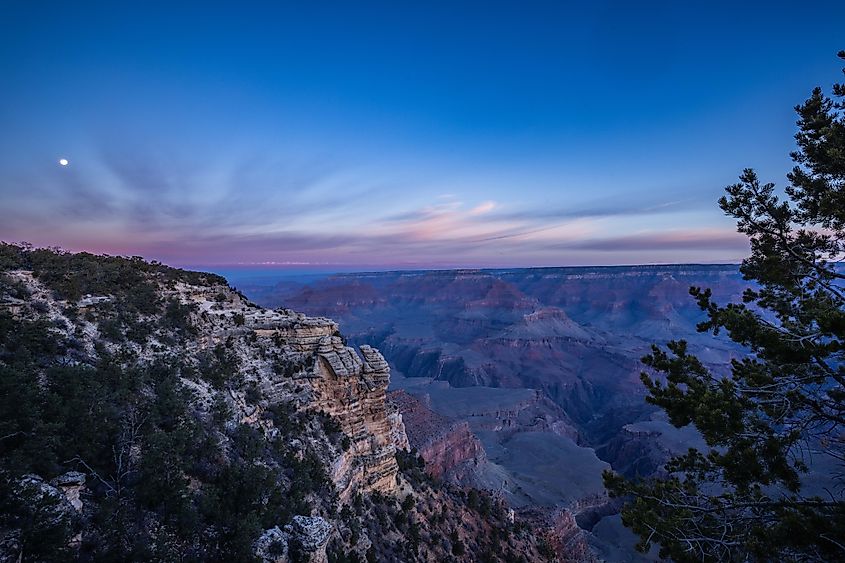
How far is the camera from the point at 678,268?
173750 millimetres

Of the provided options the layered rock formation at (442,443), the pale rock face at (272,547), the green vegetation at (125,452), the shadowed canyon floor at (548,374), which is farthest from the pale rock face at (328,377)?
the shadowed canyon floor at (548,374)

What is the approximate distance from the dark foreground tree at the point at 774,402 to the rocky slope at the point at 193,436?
8503 mm

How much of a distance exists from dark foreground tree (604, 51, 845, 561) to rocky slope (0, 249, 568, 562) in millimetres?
8503

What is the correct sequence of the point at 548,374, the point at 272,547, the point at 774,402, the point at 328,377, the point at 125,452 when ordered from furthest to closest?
the point at 548,374, the point at 328,377, the point at 125,452, the point at 272,547, the point at 774,402

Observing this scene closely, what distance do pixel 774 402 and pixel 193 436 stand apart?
549 inches

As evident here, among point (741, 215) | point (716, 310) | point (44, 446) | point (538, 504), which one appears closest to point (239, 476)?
point (44, 446)

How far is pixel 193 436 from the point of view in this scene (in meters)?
11.3

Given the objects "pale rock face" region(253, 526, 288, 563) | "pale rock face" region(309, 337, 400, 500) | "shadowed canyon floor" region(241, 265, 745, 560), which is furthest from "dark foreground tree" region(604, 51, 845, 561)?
"shadowed canyon floor" region(241, 265, 745, 560)

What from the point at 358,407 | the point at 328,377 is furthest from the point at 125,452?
the point at 358,407

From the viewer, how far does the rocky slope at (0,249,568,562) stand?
773cm

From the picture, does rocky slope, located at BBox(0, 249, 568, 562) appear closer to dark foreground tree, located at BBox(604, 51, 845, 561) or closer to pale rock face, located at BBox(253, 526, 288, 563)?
pale rock face, located at BBox(253, 526, 288, 563)

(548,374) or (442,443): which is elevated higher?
(442,443)

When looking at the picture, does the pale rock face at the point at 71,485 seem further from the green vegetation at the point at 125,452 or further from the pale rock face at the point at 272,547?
the pale rock face at the point at 272,547

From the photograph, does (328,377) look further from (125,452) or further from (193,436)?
(125,452)
